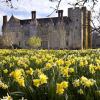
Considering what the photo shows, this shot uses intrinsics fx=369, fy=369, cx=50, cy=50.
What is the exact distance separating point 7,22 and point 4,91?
292ft

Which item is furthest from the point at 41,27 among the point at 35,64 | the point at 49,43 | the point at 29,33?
the point at 35,64

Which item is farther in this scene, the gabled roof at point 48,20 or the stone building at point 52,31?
the gabled roof at point 48,20

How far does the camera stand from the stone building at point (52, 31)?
84562 mm

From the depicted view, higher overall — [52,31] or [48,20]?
[48,20]

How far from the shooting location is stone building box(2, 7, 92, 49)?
277 ft

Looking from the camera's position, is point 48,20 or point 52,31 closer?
point 52,31

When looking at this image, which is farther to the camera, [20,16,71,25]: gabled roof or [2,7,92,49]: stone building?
[20,16,71,25]: gabled roof

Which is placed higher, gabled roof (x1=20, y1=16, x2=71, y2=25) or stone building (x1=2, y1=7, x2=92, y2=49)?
gabled roof (x1=20, y1=16, x2=71, y2=25)

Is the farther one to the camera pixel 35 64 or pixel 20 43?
pixel 20 43

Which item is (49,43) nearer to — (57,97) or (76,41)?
(76,41)

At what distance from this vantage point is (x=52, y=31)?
86.3 m

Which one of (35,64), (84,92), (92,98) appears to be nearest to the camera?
(92,98)

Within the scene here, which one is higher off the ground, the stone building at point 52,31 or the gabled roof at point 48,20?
the gabled roof at point 48,20

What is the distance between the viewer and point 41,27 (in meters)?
82.6
